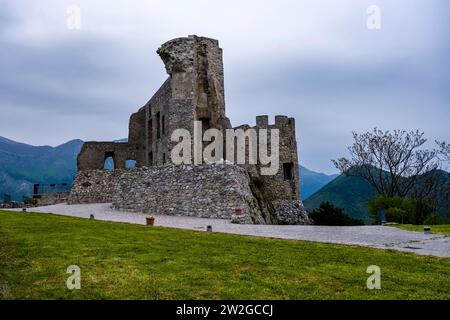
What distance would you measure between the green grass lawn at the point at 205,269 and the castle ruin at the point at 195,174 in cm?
1070

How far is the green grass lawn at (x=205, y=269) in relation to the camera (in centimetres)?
761

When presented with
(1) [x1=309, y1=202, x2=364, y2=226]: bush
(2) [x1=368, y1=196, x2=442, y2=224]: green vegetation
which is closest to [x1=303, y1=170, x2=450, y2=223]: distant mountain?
(1) [x1=309, y1=202, x2=364, y2=226]: bush

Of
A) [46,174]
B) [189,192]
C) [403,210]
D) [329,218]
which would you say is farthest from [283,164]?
[46,174]

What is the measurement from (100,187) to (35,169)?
139 m

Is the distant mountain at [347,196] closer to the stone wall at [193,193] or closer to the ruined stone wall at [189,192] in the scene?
the stone wall at [193,193]

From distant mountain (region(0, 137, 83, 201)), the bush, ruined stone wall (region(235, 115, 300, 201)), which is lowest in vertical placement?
the bush

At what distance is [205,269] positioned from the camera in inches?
371

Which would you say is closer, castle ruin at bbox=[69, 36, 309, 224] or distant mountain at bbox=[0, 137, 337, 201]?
castle ruin at bbox=[69, 36, 309, 224]

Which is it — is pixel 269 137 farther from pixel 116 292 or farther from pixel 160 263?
pixel 116 292

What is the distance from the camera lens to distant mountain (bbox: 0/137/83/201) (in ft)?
471

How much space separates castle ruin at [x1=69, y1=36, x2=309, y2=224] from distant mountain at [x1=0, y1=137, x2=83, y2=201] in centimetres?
10711

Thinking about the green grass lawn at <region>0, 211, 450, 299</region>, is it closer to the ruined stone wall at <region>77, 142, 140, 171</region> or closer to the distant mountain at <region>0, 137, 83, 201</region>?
the ruined stone wall at <region>77, 142, 140, 171</region>

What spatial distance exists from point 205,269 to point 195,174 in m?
17.8

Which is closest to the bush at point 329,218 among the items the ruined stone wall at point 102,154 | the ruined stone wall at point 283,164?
the ruined stone wall at point 283,164
